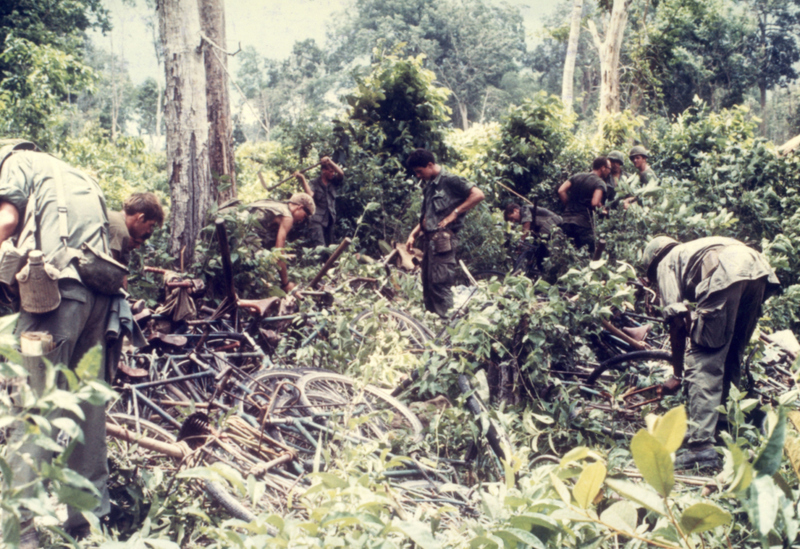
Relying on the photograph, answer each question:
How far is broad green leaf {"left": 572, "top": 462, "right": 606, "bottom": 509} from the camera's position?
0.98 metres

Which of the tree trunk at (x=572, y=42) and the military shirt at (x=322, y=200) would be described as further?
the tree trunk at (x=572, y=42)

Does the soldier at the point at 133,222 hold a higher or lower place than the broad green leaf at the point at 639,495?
higher

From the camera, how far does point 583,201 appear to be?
25.3 feet

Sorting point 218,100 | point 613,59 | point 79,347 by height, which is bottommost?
point 79,347

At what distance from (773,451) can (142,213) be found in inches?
142

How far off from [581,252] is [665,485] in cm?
667

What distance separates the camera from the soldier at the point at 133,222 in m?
3.66

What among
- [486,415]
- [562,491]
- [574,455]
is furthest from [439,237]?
[562,491]

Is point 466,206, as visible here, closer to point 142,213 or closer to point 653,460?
point 142,213

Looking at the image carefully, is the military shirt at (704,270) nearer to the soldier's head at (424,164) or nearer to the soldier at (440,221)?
the soldier at (440,221)

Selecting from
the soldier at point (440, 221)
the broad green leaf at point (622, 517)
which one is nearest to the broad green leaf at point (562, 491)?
the broad green leaf at point (622, 517)

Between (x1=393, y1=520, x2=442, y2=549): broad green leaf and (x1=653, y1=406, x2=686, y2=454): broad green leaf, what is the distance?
56 centimetres

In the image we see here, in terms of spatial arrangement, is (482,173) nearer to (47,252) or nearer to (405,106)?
(405,106)

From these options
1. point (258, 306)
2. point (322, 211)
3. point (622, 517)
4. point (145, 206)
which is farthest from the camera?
point (322, 211)
